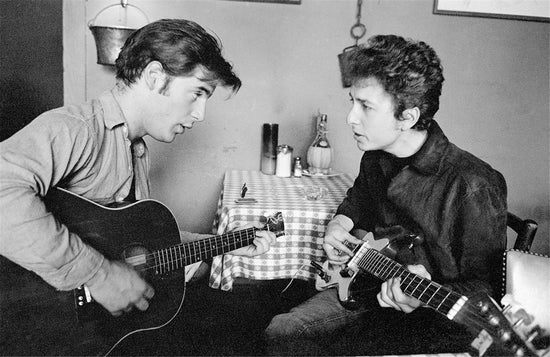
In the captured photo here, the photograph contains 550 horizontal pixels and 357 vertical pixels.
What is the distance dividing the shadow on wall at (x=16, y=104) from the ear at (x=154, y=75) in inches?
33.3

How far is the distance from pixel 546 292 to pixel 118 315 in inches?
48.8

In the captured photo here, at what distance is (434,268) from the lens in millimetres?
1517

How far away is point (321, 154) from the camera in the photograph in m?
2.82

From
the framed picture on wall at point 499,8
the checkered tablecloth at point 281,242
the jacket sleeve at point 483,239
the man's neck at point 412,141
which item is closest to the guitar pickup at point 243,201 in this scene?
the checkered tablecloth at point 281,242

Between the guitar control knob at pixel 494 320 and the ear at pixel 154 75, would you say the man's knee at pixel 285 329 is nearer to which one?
the guitar control knob at pixel 494 320

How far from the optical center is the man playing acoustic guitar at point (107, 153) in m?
1.18

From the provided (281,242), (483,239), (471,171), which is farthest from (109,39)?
(483,239)

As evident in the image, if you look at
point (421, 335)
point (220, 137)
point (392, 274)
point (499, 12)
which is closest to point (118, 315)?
point (392, 274)

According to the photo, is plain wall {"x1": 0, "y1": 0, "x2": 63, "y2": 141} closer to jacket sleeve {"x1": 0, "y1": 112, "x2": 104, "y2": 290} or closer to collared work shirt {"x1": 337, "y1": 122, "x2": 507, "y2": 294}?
jacket sleeve {"x1": 0, "y1": 112, "x2": 104, "y2": 290}

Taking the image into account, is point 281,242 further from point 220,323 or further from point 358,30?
point 358,30

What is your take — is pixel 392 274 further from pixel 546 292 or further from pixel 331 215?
pixel 331 215

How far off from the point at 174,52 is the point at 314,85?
167 centimetres

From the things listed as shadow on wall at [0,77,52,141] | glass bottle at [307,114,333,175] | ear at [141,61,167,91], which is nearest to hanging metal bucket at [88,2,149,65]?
shadow on wall at [0,77,52,141]

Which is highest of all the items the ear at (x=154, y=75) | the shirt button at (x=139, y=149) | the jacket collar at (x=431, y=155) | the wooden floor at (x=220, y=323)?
the ear at (x=154, y=75)
